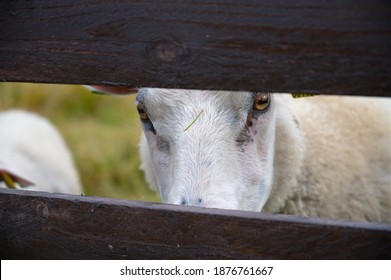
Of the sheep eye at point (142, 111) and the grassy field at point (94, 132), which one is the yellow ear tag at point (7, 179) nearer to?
the sheep eye at point (142, 111)

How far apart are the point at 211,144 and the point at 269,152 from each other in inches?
16.4

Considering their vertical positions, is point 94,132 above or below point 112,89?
above

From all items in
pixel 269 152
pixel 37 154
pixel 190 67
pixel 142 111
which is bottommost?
pixel 190 67

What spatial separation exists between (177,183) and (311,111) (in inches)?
45.6

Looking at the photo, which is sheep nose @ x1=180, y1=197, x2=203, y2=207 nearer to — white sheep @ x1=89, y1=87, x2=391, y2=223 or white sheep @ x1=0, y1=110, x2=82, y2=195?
white sheep @ x1=89, y1=87, x2=391, y2=223

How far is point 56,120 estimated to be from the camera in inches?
269

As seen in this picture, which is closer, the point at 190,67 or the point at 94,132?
the point at 190,67

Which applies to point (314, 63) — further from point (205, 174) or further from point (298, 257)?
point (205, 174)

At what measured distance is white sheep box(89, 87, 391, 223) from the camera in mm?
2209

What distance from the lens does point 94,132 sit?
630cm

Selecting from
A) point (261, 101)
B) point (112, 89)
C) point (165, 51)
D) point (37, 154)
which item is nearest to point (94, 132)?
point (37, 154)

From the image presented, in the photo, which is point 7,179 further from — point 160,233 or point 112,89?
point 160,233

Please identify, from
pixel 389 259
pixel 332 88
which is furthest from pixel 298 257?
Answer: pixel 332 88

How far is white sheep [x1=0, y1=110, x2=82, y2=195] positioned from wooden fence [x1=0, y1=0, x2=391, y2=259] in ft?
8.72
